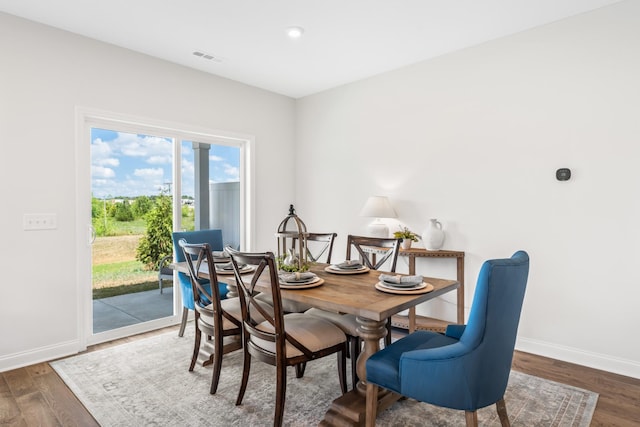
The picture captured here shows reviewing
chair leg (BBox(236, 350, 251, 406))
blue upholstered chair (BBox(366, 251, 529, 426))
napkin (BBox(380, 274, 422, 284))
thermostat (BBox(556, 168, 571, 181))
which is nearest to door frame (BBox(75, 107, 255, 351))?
chair leg (BBox(236, 350, 251, 406))

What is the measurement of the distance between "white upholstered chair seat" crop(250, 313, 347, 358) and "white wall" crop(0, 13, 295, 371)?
1.99m

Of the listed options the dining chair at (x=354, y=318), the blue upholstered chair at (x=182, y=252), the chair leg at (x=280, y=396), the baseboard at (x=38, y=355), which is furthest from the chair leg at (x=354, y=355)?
the baseboard at (x=38, y=355)

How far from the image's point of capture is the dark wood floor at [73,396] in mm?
2223

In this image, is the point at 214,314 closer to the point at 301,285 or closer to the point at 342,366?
the point at 301,285

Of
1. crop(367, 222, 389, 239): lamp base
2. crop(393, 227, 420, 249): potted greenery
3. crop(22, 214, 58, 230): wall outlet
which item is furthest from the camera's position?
crop(367, 222, 389, 239): lamp base

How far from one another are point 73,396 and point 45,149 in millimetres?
1908

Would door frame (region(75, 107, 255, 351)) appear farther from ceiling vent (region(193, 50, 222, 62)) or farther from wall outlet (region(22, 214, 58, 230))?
ceiling vent (region(193, 50, 222, 62))

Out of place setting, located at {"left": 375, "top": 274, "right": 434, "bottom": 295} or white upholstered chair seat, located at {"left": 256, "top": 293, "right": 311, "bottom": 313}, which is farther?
white upholstered chair seat, located at {"left": 256, "top": 293, "right": 311, "bottom": 313}

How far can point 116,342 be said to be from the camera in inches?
136

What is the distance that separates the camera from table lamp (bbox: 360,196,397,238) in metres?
3.90

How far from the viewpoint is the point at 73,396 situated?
98.2 inches

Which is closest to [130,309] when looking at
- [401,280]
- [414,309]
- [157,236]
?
[157,236]

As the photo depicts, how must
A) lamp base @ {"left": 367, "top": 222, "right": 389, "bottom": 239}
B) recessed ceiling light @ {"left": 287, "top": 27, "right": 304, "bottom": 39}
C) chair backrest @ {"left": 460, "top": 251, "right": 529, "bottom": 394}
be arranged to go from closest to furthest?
1. chair backrest @ {"left": 460, "top": 251, "right": 529, "bottom": 394}
2. recessed ceiling light @ {"left": 287, "top": 27, "right": 304, "bottom": 39}
3. lamp base @ {"left": 367, "top": 222, "right": 389, "bottom": 239}

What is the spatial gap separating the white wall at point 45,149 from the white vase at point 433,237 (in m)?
2.82
